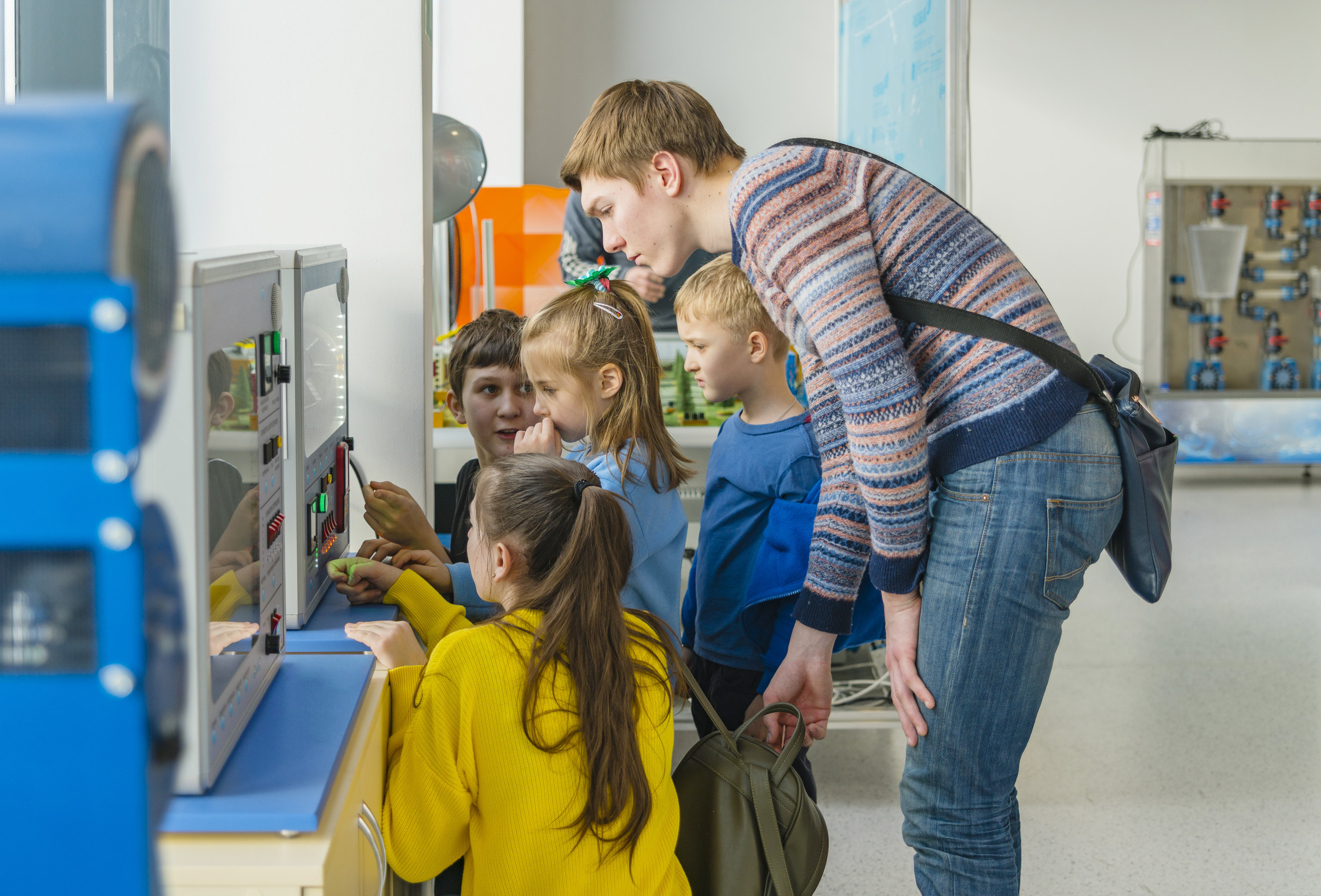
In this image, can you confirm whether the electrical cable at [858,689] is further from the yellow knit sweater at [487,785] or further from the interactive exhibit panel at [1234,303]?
the interactive exhibit panel at [1234,303]

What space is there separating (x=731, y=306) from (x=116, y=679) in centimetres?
170

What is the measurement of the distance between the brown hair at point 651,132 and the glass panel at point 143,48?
2.30ft

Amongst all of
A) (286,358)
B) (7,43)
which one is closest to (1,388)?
(286,358)

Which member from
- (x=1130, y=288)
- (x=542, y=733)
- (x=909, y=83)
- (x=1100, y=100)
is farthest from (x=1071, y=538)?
(x=1100, y=100)

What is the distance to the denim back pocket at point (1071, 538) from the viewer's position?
1.15 meters

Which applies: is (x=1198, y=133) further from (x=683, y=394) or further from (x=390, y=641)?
(x=390, y=641)

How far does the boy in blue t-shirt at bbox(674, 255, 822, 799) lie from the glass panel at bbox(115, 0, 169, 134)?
3.10 ft

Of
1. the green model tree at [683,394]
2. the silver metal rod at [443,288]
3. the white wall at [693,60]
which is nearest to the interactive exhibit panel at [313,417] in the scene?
the green model tree at [683,394]

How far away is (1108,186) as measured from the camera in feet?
22.6

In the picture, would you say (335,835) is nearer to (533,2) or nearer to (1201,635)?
(1201,635)

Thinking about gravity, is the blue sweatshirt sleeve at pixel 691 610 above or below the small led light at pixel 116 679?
below

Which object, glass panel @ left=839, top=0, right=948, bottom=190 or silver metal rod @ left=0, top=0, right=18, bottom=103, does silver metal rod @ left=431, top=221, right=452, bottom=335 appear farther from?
silver metal rod @ left=0, top=0, right=18, bottom=103

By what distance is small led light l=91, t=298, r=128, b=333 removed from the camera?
0.30 m

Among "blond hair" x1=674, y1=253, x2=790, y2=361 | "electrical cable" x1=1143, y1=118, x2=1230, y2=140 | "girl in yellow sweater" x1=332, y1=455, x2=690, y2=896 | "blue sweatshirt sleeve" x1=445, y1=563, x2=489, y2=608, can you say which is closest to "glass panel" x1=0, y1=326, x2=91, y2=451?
"girl in yellow sweater" x1=332, y1=455, x2=690, y2=896
